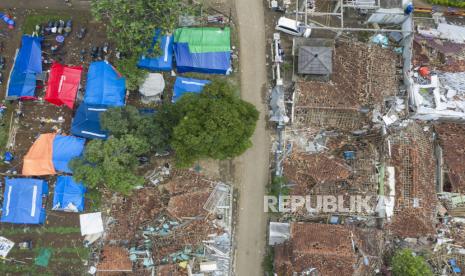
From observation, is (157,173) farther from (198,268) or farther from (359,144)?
(359,144)

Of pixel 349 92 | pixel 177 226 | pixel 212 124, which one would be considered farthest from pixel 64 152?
pixel 349 92

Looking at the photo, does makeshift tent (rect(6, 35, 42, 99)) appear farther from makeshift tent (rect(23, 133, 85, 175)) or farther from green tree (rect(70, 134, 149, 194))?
green tree (rect(70, 134, 149, 194))

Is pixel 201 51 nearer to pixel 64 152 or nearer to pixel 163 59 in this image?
pixel 163 59

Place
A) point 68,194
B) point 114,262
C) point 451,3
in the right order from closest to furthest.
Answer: point 114,262 < point 68,194 < point 451,3

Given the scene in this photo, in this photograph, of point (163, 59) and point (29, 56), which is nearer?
point (163, 59)

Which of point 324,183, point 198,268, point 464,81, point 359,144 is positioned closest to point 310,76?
point 359,144
